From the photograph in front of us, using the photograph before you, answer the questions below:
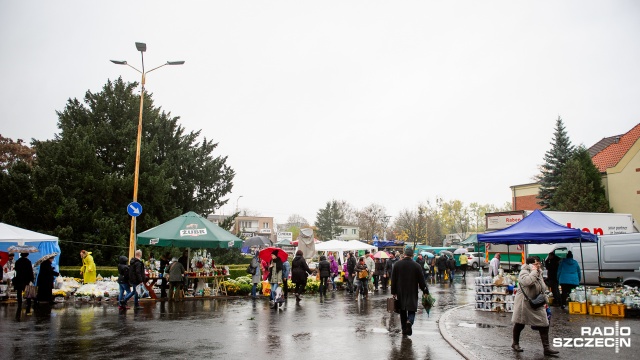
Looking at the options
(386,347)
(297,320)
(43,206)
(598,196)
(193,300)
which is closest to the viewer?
(386,347)

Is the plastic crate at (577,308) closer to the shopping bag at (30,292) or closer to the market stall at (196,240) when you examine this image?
the market stall at (196,240)

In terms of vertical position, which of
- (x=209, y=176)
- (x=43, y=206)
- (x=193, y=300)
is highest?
(x=209, y=176)

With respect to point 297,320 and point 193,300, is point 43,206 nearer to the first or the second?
point 193,300

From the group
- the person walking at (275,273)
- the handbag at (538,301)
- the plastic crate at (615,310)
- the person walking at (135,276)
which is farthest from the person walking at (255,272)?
the plastic crate at (615,310)

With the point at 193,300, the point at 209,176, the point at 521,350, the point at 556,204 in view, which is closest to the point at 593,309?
the point at 521,350

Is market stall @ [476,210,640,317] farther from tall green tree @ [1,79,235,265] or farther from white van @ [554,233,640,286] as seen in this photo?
tall green tree @ [1,79,235,265]

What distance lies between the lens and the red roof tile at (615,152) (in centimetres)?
3888

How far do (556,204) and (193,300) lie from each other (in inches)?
1189

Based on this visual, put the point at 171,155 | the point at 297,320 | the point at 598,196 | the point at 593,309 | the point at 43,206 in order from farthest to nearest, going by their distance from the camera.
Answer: the point at 598,196, the point at 171,155, the point at 43,206, the point at 593,309, the point at 297,320

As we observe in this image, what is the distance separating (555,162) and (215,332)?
1412 inches

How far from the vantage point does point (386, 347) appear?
884 cm

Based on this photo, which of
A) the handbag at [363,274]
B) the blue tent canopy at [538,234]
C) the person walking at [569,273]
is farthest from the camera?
the handbag at [363,274]

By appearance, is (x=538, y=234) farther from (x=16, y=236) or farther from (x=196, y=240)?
(x=16, y=236)
